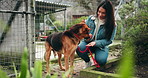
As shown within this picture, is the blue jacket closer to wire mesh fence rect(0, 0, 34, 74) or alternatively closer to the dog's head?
the dog's head

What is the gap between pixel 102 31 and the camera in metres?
3.89

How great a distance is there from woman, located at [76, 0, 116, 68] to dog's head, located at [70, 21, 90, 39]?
23cm

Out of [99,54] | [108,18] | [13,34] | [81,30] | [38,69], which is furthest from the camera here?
[13,34]

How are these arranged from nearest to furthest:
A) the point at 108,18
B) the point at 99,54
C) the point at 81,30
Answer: the point at 81,30
the point at 108,18
the point at 99,54

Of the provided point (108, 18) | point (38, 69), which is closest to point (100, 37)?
point (108, 18)

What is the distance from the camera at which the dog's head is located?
3.50m


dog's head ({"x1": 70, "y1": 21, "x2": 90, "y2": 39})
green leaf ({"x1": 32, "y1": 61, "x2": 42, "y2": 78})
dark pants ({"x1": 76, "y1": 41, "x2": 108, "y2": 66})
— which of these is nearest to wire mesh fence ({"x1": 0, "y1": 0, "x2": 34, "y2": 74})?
dog's head ({"x1": 70, "y1": 21, "x2": 90, "y2": 39})

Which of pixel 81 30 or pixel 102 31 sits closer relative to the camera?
pixel 81 30

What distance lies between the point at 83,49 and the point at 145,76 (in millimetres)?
1425

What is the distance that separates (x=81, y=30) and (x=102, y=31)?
0.60m

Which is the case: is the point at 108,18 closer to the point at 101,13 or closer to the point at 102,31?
the point at 101,13

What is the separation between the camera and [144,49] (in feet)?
13.4

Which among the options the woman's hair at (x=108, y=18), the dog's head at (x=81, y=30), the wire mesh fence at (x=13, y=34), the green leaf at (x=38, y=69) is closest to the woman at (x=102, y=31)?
the woman's hair at (x=108, y=18)

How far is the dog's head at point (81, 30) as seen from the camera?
3497 mm
